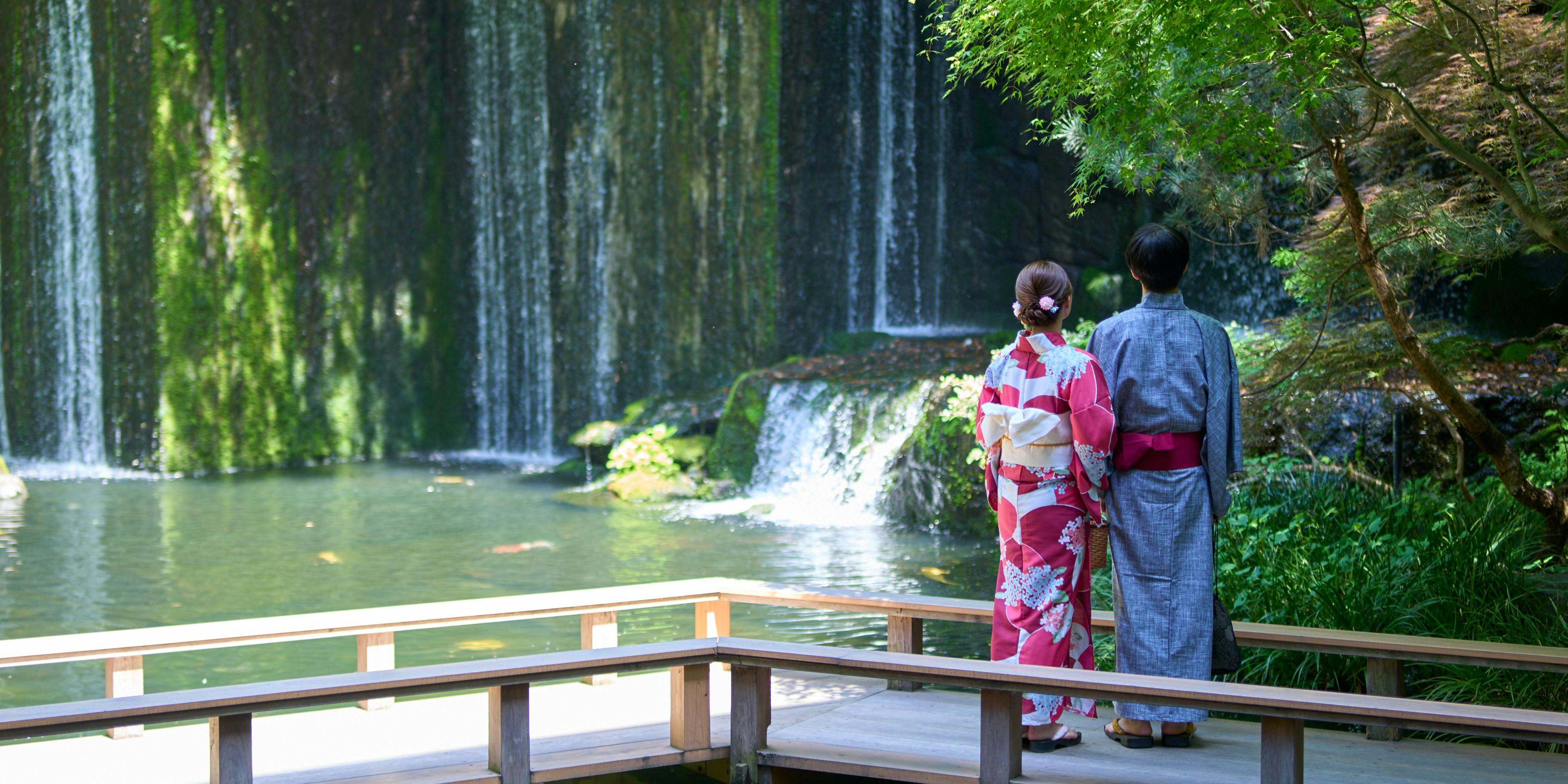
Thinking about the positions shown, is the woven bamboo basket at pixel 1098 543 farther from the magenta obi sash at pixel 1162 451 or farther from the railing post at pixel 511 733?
the railing post at pixel 511 733

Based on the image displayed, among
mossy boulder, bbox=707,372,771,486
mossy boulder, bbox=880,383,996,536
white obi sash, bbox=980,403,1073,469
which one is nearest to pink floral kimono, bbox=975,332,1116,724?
white obi sash, bbox=980,403,1073,469

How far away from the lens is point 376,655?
4.36 m

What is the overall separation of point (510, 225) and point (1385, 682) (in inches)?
549

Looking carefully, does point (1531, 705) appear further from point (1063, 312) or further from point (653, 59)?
point (653, 59)

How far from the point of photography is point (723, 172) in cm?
1536

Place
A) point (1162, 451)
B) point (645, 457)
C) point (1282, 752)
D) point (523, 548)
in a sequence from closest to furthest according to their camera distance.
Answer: point (1282, 752) < point (1162, 451) < point (523, 548) < point (645, 457)

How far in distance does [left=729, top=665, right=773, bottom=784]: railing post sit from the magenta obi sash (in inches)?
47.3

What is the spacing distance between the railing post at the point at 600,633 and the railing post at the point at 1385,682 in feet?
8.28

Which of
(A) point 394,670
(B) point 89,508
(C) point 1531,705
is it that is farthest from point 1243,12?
(B) point 89,508

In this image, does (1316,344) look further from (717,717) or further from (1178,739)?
(717,717)

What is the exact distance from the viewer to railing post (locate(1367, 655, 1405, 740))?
3904mm

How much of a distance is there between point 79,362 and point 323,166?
3492 millimetres

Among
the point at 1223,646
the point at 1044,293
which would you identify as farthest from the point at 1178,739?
the point at 1044,293

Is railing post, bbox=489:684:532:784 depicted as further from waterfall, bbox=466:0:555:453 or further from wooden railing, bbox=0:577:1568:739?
waterfall, bbox=466:0:555:453
